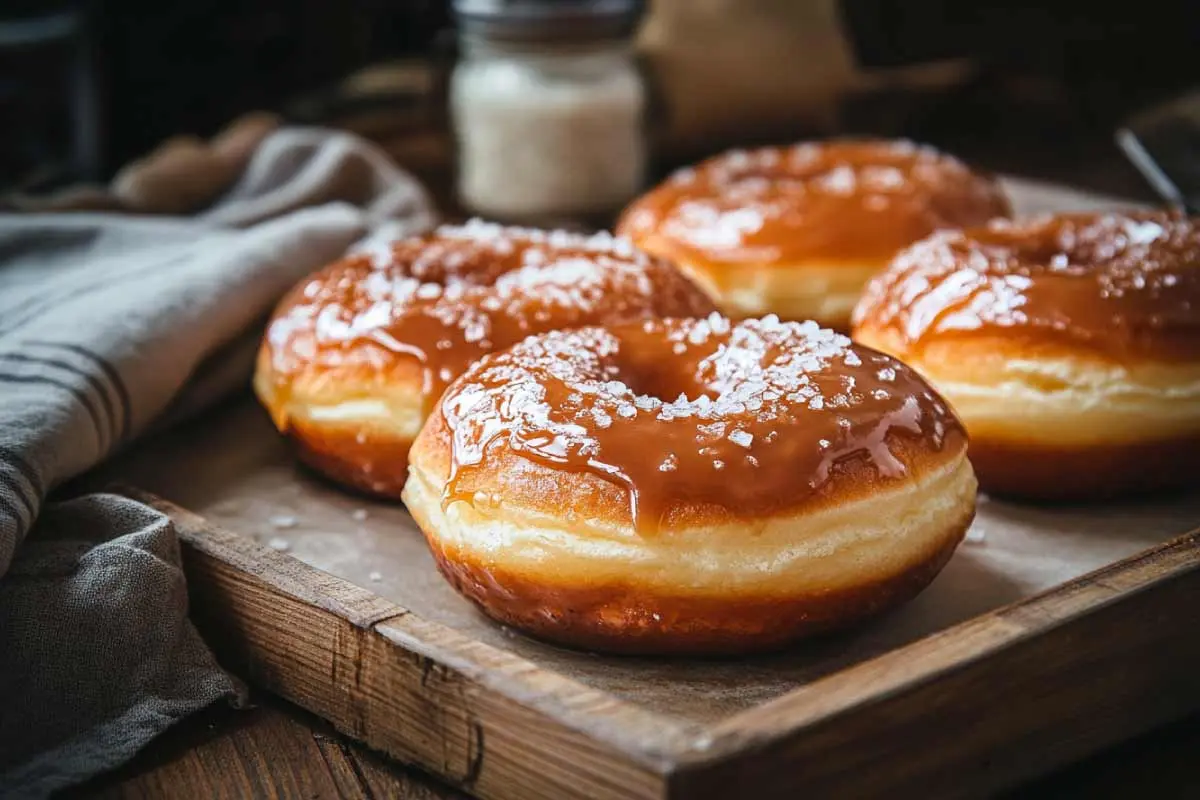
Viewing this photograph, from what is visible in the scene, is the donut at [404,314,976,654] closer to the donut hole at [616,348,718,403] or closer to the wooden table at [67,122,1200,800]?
the donut hole at [616,348,718,403]

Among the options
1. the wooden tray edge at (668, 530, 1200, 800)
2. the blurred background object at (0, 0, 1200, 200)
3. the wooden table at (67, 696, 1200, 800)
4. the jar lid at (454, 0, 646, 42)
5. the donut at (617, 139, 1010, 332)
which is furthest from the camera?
the blurred background object at (0, 0, 1200, 200)

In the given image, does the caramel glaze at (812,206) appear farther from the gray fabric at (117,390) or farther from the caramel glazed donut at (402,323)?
the gray fabric at (117,390)

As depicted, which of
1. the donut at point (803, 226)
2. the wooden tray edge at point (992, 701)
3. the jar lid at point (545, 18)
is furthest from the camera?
the jar lid at point (545, 18)

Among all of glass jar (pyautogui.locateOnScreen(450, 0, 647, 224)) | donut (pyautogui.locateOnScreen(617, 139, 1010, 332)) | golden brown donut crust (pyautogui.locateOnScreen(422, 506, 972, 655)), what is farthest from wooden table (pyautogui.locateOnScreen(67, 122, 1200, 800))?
glass jar (pyautogui.locateOnScreen(450, 0, 647, 224))

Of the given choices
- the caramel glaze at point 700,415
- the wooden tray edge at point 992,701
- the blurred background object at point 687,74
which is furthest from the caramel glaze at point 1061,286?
the blurred background object at point 687,74

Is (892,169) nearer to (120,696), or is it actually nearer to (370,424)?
(370,424)

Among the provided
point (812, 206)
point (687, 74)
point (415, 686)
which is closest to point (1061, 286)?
point (812, 206)

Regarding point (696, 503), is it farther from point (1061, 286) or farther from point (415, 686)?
point (1061, 286)
